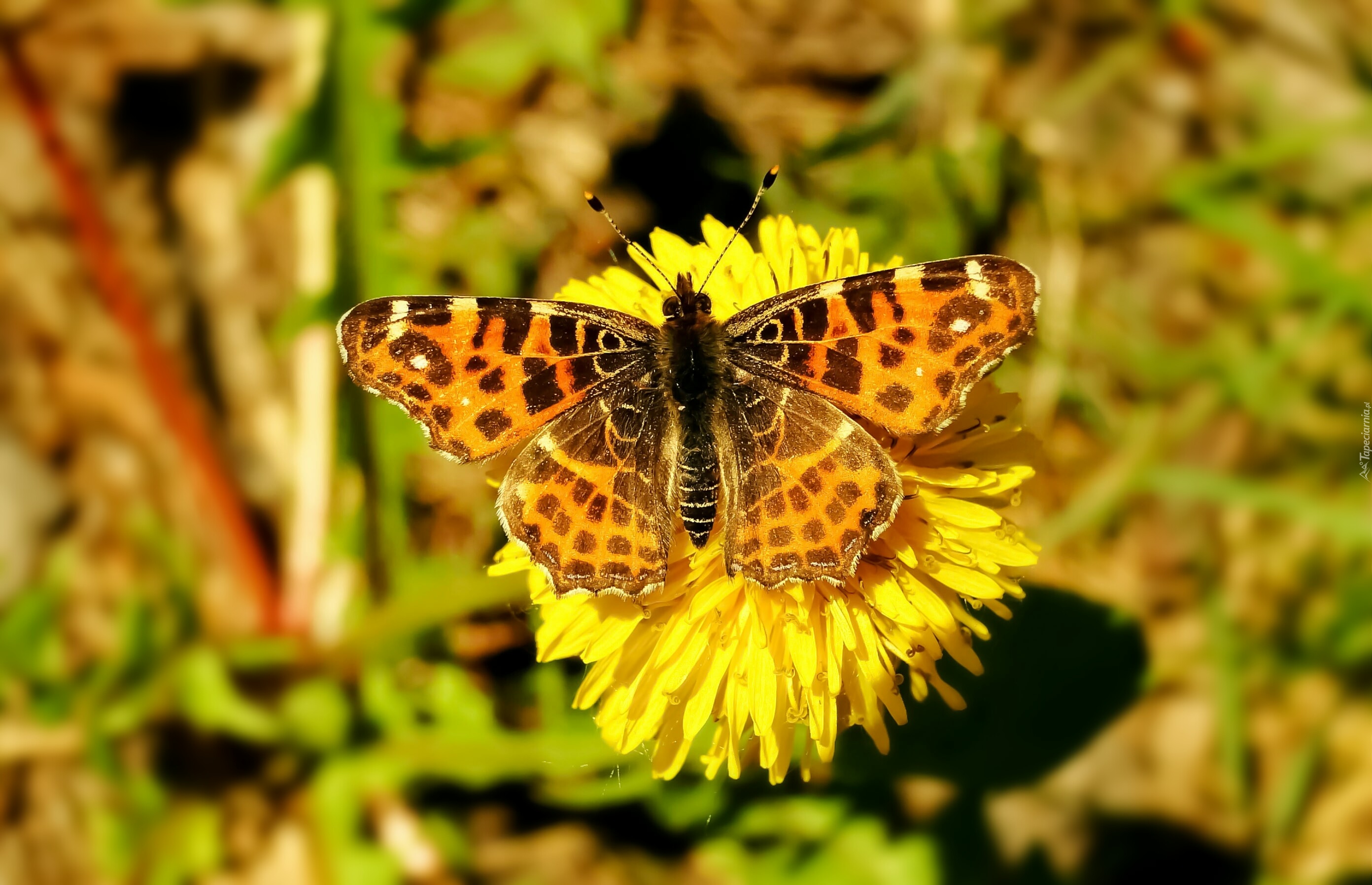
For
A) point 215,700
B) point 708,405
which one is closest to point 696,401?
point 708,405

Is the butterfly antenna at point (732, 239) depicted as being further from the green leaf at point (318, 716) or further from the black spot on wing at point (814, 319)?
the green leaf at point (318, 716)

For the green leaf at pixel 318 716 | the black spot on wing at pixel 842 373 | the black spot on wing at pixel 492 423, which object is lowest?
the green leaf at pixel 318 716

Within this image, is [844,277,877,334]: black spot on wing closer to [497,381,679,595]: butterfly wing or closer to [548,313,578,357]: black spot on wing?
[497,381,679,595]: butterfly wing

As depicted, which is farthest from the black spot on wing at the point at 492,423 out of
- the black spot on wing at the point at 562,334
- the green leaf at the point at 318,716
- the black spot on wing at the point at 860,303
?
the green leaf at the point at 318,716

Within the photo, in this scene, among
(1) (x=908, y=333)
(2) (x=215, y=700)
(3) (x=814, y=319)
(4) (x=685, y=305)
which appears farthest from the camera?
(2) (x=215, y=700)

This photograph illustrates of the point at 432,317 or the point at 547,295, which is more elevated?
the point at 547,295

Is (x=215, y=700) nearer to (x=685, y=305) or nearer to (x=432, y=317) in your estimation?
(x=432, y=317)

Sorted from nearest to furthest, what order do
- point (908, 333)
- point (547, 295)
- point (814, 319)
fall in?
1. point (908, 333)
2. point (814, 319)
3. point (547, 295)
